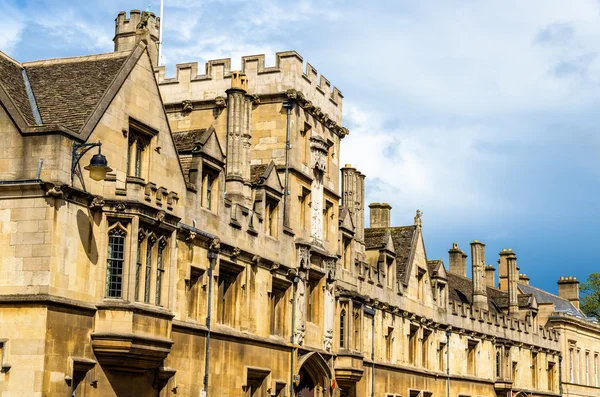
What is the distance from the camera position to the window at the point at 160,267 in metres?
24.9

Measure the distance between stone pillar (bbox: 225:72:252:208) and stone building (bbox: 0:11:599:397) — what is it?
0.18 ft

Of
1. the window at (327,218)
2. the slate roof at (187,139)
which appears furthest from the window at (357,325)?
the slate roof at (187,139)

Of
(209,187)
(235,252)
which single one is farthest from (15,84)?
(235,252)

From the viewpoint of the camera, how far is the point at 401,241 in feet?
156

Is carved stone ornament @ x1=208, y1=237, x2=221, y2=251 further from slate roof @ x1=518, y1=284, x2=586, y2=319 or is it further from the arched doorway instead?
slate roof @ x1=518, y1=284, x2=586, y2=319

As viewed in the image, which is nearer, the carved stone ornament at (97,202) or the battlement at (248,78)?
the carved stone ornament at (97,202)

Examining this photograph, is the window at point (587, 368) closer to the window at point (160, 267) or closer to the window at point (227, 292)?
the window at point (227, 292)

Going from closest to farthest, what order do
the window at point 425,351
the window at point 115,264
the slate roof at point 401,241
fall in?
1. the window at point 115,264
2. the slate roof at point 401,241
3. the window at point 425,351

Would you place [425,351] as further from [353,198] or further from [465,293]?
[465,293]

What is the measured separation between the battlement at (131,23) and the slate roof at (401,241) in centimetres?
1514

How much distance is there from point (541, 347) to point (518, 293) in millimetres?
4753

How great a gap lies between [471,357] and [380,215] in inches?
366

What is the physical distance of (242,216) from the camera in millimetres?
30609

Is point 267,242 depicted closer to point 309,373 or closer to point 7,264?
point 309,373
